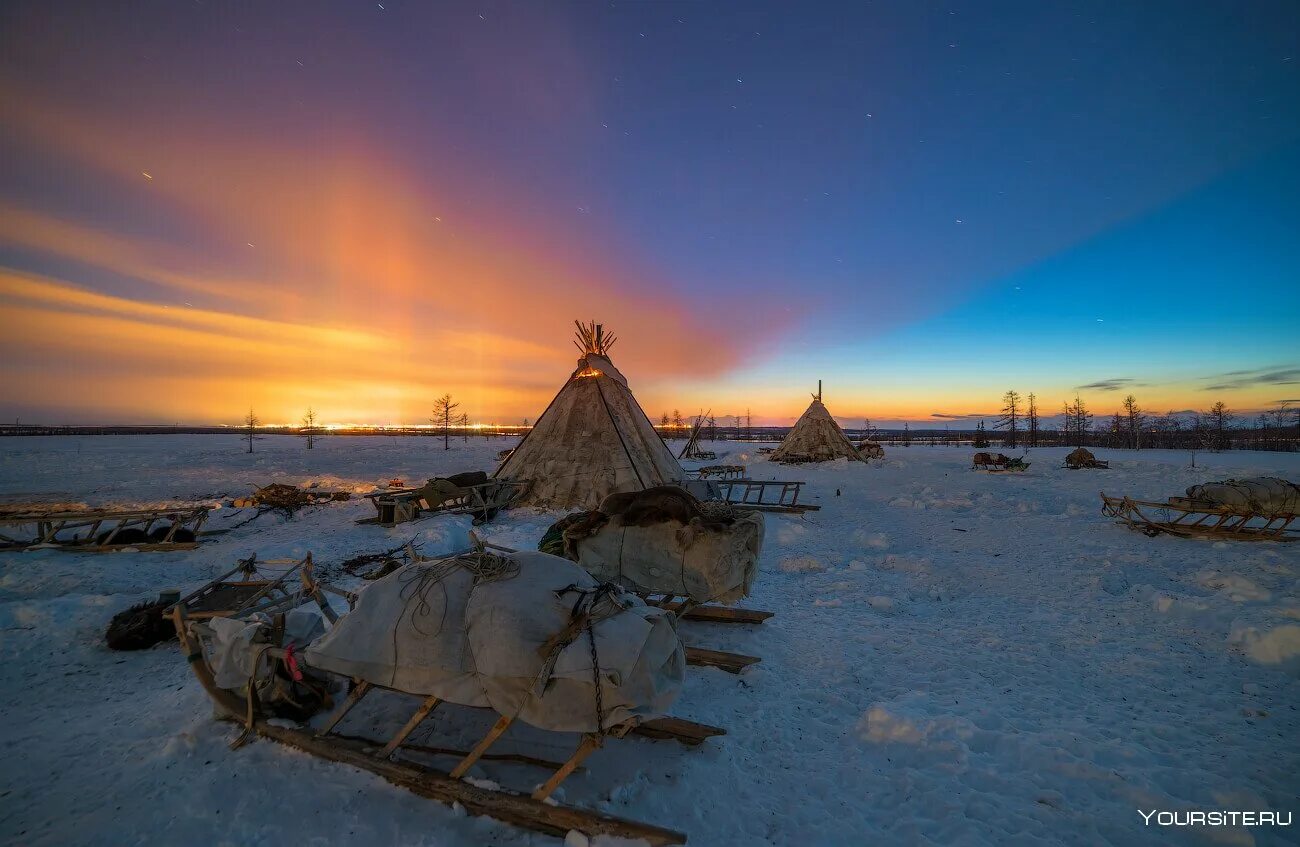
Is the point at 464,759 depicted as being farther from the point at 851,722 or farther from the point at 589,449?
the point at 589,449

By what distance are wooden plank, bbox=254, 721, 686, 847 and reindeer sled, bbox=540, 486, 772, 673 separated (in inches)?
106

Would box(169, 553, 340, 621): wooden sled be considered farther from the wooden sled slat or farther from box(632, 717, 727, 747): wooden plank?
the wooden sled slat

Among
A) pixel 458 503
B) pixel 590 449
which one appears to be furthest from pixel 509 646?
pixel 458 503

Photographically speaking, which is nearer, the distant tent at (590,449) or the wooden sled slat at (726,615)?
the wooden sled slat at (726,615)

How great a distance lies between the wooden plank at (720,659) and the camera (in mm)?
5652

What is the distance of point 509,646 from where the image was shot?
3.36 meters

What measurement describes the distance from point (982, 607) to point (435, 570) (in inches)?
322

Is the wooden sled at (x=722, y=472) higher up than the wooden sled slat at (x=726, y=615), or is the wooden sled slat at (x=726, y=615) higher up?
the wooden sled at (x=722, y=472)

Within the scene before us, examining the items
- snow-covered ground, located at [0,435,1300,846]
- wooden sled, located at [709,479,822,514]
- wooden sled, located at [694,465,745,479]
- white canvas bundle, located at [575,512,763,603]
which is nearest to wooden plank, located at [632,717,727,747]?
snow-covered ground, located at [0,435,1300,846]

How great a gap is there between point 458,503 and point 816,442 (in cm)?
2364

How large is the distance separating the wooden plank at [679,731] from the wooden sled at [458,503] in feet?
30.1

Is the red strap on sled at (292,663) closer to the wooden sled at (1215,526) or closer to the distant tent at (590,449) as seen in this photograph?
the distant tent at (590,449)

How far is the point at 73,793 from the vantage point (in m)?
3.69

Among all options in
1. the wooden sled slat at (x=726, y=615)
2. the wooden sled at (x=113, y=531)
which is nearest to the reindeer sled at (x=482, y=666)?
the wooden sled slat at (x=726, y=615)
